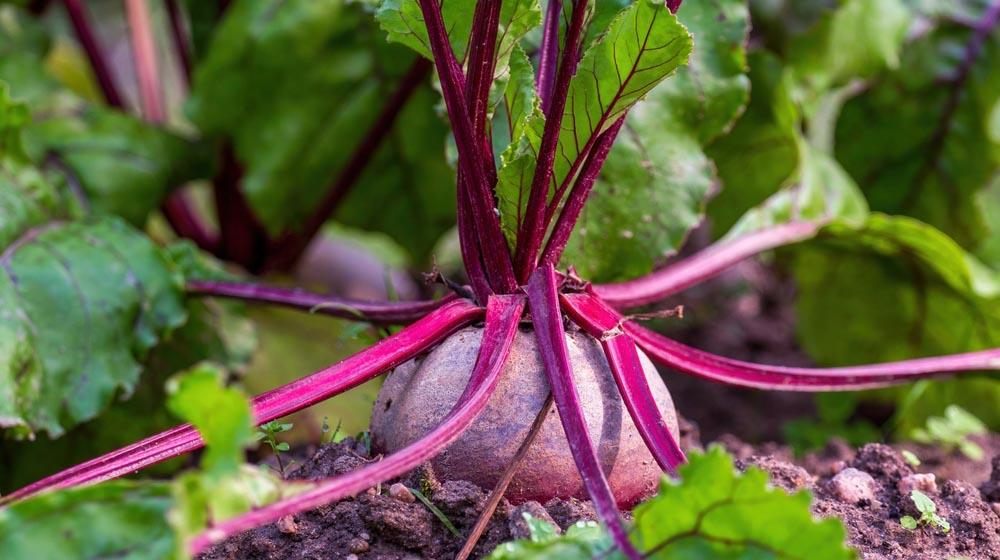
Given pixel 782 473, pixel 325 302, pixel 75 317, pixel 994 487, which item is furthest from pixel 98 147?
pixel 994 487

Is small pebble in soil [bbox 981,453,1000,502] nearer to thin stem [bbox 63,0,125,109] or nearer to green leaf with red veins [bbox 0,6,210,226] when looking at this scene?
green leaf with red veins [bbox 0,6,210,226]

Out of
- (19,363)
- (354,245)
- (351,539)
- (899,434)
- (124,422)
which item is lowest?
(899,434)

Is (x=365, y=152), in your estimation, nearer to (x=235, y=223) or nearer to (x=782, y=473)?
(x=235, y=223)

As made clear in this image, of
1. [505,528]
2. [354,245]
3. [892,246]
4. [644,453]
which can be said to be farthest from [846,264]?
[354,245]

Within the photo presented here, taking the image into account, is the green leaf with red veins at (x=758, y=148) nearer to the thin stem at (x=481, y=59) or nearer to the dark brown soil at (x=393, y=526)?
the thin stem at (x=481, y=59)

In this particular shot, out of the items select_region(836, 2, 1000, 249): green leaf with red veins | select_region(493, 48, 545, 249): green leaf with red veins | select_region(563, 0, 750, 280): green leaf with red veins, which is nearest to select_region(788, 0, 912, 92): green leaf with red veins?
select_region(836, 2, 1000, 249): green leaf with red veins

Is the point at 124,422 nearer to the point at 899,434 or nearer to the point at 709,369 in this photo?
the point at 709,369
